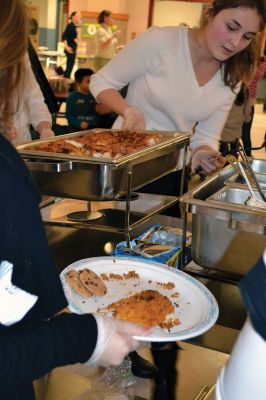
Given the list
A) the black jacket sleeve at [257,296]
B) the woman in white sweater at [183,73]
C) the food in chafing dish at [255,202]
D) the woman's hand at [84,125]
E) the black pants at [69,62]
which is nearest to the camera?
the black jacket sleeve at [257,296]

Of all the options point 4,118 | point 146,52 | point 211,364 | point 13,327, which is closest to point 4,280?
point 13,327

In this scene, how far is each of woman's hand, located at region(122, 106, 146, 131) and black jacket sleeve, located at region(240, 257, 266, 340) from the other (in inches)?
41.0

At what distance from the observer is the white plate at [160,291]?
25.6 inches

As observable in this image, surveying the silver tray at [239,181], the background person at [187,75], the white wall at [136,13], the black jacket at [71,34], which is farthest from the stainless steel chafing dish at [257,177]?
the white wall at [136,13]

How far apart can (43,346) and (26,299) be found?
0.06 m

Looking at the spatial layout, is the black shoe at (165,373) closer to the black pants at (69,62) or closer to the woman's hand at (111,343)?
the woman's hand at (111,343)

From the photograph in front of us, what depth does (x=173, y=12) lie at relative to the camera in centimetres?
891

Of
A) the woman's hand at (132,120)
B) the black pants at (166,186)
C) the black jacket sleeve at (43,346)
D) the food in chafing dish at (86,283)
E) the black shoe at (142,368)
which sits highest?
the woman's hand at (132,120)

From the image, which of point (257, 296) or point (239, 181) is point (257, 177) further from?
point (257, 296)

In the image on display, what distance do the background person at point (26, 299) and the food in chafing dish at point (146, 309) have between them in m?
0.09

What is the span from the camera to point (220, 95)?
5.16ft

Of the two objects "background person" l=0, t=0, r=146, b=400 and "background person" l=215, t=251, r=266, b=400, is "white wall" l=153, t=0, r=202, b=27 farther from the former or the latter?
"background person" l=215, t=251, r=266, b=400

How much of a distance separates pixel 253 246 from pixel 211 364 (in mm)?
199

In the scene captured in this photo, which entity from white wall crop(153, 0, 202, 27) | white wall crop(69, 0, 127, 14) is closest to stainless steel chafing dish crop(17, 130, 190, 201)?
white wall crop(69, 0, 127, 14)
